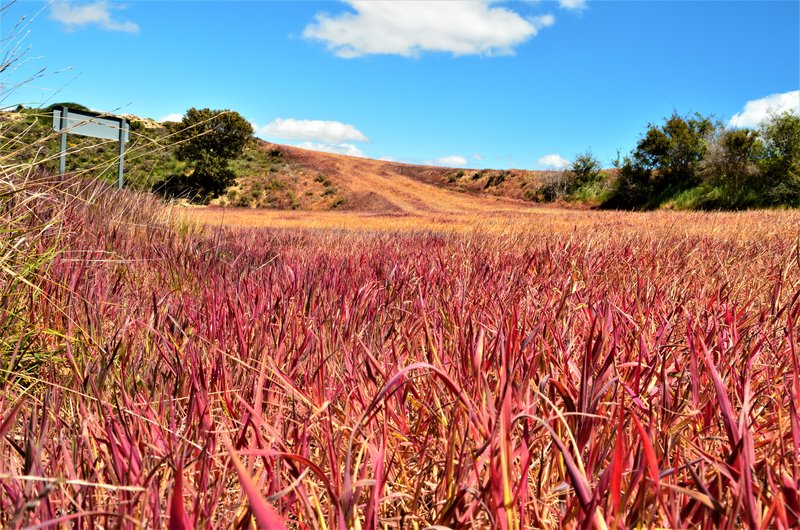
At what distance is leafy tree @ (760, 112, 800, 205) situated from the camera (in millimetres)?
23922

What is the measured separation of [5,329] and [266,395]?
110 centimetres

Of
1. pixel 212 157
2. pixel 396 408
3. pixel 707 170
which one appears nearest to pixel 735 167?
pixel 707 170

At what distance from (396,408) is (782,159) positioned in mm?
29314

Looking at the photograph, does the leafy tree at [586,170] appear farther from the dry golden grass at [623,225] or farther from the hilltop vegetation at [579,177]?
the dry golden grass at [623,225]

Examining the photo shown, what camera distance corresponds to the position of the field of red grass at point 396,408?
82 cm

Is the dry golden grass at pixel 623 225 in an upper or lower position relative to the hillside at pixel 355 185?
lower

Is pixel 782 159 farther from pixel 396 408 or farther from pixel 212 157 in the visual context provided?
pixel 212 157

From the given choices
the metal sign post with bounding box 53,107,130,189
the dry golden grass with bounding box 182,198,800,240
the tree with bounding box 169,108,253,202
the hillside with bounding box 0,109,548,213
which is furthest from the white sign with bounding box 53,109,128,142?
the tree with bounding box 169,108,253,202

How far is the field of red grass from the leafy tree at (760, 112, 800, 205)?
2588 cm

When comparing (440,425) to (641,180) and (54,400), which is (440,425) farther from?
(641,180)

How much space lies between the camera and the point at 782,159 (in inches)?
968

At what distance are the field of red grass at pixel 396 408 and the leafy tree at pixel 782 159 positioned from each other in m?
25.9

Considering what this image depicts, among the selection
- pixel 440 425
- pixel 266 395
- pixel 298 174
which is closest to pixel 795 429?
pixel 440 425

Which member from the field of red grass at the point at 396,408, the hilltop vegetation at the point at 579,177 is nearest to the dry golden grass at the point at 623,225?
the field of red grass at the point at 396,408
